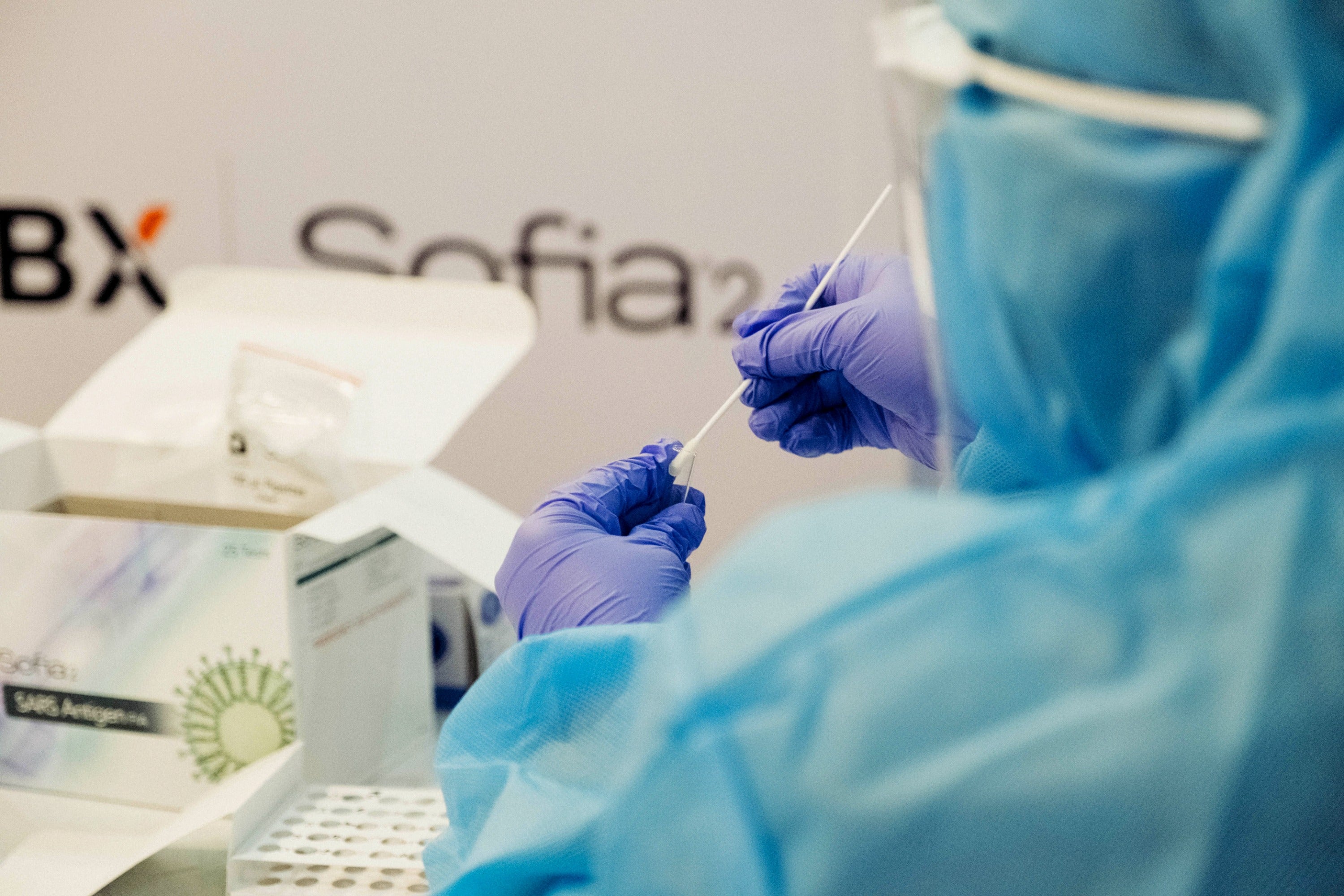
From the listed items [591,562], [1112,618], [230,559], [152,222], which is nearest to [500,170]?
[152,222]

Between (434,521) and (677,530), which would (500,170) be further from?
(677,530)

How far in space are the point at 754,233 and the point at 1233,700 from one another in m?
1.43

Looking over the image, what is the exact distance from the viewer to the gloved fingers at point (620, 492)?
809 millimetres

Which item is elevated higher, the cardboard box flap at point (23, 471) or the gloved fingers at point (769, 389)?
the gloved fingers at point (769, 389)

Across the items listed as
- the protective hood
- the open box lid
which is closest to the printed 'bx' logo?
the open box lid

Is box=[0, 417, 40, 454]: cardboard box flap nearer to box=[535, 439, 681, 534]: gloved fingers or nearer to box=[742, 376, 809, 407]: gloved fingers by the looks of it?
box=[535, 439, 681, 534]: gloved fingers

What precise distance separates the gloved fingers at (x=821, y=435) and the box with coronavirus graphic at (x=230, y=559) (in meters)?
0.28

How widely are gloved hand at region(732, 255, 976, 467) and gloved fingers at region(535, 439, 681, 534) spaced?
12 cm

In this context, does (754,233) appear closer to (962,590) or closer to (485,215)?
(485,215)

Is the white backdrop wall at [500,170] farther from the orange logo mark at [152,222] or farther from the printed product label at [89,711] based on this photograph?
the printed product label at [89,711]

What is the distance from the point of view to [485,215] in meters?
1.72

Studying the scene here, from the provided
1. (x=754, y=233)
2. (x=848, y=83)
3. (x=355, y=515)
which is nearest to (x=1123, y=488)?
(x=848, y=83)

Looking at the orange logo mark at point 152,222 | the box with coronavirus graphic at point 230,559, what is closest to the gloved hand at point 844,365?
the box with coronavirus graphic at point 230,559

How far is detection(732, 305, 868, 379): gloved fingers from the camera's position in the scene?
37.4 inches
